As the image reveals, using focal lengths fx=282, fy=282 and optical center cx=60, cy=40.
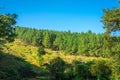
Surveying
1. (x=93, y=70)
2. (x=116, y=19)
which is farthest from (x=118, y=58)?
(x=93, y=70)

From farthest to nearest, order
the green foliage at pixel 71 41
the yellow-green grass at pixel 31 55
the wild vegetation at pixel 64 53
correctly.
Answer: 1. the green foliage at pixel 71 41
2. the yellow-green grass at pixel 31 55
3. the wild vegetation at pixel 64 53

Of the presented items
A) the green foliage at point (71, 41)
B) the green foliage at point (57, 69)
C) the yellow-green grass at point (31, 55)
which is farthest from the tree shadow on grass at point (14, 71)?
the green foliage at point (71, 41)

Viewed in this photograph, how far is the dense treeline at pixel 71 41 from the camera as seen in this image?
148 metres

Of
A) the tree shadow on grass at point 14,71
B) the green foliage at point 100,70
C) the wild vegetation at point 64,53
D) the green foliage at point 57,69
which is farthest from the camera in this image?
the green foliage at point 57,69

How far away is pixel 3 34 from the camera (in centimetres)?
3469

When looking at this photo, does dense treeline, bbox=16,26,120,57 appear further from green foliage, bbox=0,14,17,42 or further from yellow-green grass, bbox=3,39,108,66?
green foliage, bbox=0,14,17,42

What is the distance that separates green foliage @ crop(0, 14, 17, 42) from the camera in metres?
34.0

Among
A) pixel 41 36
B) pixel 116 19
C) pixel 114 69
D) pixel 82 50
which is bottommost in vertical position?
pixel 114 69

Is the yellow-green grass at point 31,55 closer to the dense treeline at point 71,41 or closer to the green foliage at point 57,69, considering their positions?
the dense treeline at point 71,41

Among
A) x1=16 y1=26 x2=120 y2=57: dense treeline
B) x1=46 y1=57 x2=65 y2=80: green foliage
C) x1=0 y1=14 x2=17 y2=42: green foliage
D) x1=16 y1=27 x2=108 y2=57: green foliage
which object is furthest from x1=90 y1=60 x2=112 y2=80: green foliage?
x1=16 y1=27 x2=108 y2=57: green foliage

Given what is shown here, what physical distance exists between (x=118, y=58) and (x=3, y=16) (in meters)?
14.7

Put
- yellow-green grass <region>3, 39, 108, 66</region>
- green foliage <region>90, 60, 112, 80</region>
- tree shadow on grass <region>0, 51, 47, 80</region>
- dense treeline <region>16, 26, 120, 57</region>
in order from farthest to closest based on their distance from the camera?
dense treeline <region>16, 26, 120, 57</region> → yellow-green grass <region>3, 39, 108, 66</region> → green foliage <region>90, 60, 112, 80</region> → tree shadow on grass <region>0, 51, 47, 80</region>

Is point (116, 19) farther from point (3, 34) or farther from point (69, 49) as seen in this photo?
point (69, 49)

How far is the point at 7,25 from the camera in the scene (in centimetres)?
3581
